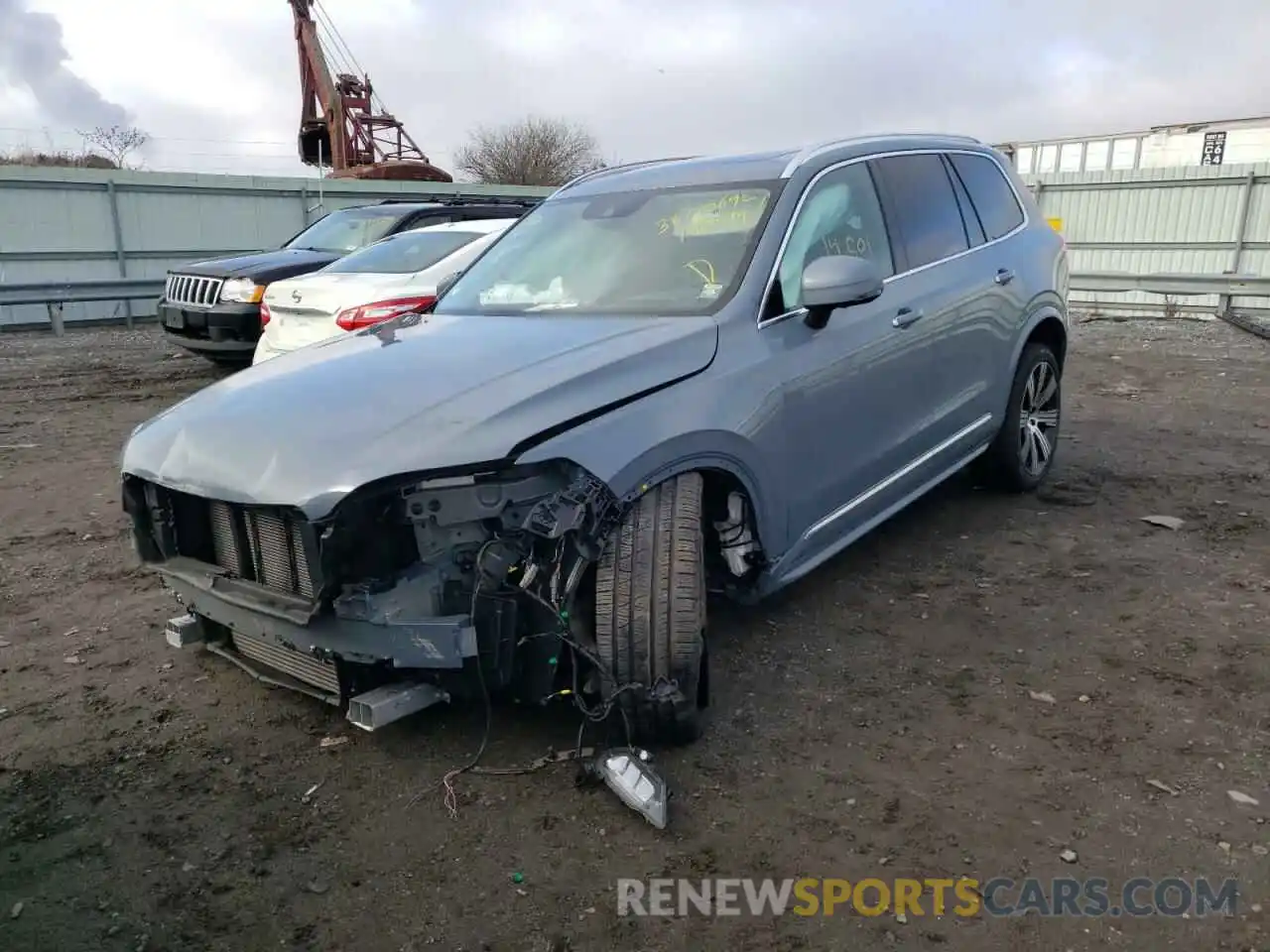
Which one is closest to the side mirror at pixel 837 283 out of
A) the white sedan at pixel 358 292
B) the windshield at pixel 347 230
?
the white sedan at pixel 358 292

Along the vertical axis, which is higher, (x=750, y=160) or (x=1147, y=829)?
(x=750, y=160)

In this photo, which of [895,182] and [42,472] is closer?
[895,182]

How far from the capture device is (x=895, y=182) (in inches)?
167

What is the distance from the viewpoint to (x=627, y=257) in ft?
12.4

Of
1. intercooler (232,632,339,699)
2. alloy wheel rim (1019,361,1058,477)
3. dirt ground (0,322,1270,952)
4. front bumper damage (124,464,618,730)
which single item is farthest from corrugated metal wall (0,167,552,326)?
front bumper damage (124,464,618,730)

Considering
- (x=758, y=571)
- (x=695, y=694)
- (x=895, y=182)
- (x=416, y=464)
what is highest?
(x=895, y=182)

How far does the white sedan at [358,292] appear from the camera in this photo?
21.3ft

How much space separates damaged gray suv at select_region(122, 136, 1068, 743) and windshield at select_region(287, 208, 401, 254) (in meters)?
5.86

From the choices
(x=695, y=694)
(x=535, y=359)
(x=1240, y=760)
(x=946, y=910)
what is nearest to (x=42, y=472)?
(x=535, y=359)

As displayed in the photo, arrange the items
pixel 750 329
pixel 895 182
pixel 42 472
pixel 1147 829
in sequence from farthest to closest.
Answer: pixel 42 472
pixel 895 182
pixel 750 329
pixel 1147 829

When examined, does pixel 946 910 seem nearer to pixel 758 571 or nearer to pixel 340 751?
pixel 758 571

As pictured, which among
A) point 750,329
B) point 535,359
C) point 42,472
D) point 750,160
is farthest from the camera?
point 42,472

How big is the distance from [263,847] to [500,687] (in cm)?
75

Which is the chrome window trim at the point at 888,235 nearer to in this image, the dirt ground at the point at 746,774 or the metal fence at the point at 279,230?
the dirt ground at the point at 746,774
